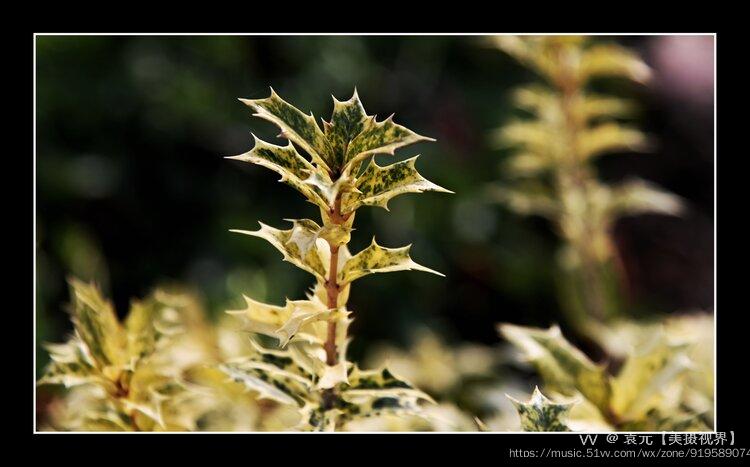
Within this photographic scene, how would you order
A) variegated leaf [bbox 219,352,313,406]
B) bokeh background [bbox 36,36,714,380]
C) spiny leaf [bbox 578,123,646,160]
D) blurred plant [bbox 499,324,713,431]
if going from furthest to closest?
bokeh background [bbox 36,36,714,380]
spiny leaf [bbox 578,123,646,160]
blurred plant [bbox 499,324,713,431]
variegated leaf [bbox 219,352,313,406]

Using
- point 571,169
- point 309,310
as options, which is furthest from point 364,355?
point 309,310

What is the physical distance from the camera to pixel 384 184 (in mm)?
709

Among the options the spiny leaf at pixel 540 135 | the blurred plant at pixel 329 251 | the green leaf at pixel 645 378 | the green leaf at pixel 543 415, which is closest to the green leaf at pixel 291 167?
the blurred plant at pixel 329 251

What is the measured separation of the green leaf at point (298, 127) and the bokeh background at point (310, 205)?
1.29 metres

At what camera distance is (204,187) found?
7.42 feet

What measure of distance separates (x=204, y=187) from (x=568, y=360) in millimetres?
1537

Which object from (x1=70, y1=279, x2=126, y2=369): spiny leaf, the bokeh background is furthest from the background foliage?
(x1=70, y1=279, x2=126, y2=369): spiny leaf

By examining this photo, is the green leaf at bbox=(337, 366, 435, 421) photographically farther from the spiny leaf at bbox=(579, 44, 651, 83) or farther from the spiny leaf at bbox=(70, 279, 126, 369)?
the spiny leaf at bbox=(579, 44, 651, 83)

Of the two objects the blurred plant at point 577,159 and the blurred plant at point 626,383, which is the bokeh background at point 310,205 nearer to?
the blurred plant at point 577,159

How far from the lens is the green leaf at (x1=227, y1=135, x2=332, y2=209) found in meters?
0.67

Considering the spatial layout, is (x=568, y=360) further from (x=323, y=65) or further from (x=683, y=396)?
(x=323, y=65)

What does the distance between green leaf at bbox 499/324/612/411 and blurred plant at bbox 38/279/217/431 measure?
Answer: 42cm

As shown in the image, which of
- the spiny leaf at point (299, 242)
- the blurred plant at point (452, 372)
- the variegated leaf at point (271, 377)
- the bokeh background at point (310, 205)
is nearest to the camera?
the spiny leaf at point (299, 242)

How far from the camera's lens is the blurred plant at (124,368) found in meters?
0.84
